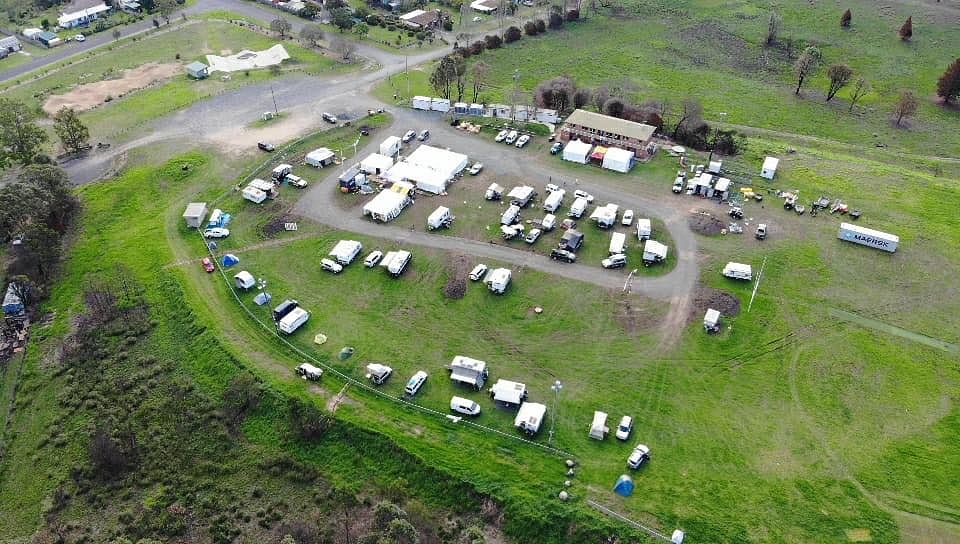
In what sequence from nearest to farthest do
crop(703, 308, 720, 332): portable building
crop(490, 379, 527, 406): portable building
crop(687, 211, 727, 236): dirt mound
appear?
crop(490, 379, 527, 406): portable building → crop(703, 308, 720, 332): portable building → crop(687, 211, 727, 236): dirt mound

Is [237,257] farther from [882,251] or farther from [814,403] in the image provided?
[882,251]

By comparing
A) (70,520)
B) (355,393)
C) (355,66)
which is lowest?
(70,520)

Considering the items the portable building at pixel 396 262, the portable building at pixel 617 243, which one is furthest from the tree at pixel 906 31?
the portable building at pixel 396 262

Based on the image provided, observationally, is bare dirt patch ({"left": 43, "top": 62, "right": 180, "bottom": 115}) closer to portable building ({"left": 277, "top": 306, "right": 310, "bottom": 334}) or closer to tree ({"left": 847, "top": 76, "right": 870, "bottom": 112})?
portable building ({"left": 277, "top": 306, "right": 310, "bottom": 334})

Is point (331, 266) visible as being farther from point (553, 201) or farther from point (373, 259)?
point (553, 201)

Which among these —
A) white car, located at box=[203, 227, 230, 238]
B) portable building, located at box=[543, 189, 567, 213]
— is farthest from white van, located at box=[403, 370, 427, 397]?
white car, located at box=[203, 227, 230, 238]

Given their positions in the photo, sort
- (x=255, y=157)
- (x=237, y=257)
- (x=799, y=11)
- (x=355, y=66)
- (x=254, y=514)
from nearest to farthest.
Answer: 1. (x=254, y=514)
2. (x=237, y=257)
3. (x=255, y=157)
4. (x=355, y=66)
5. (x=799, y=11)

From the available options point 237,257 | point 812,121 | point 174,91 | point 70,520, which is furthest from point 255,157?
point 812,121

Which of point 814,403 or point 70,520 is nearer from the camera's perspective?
point 70,520
